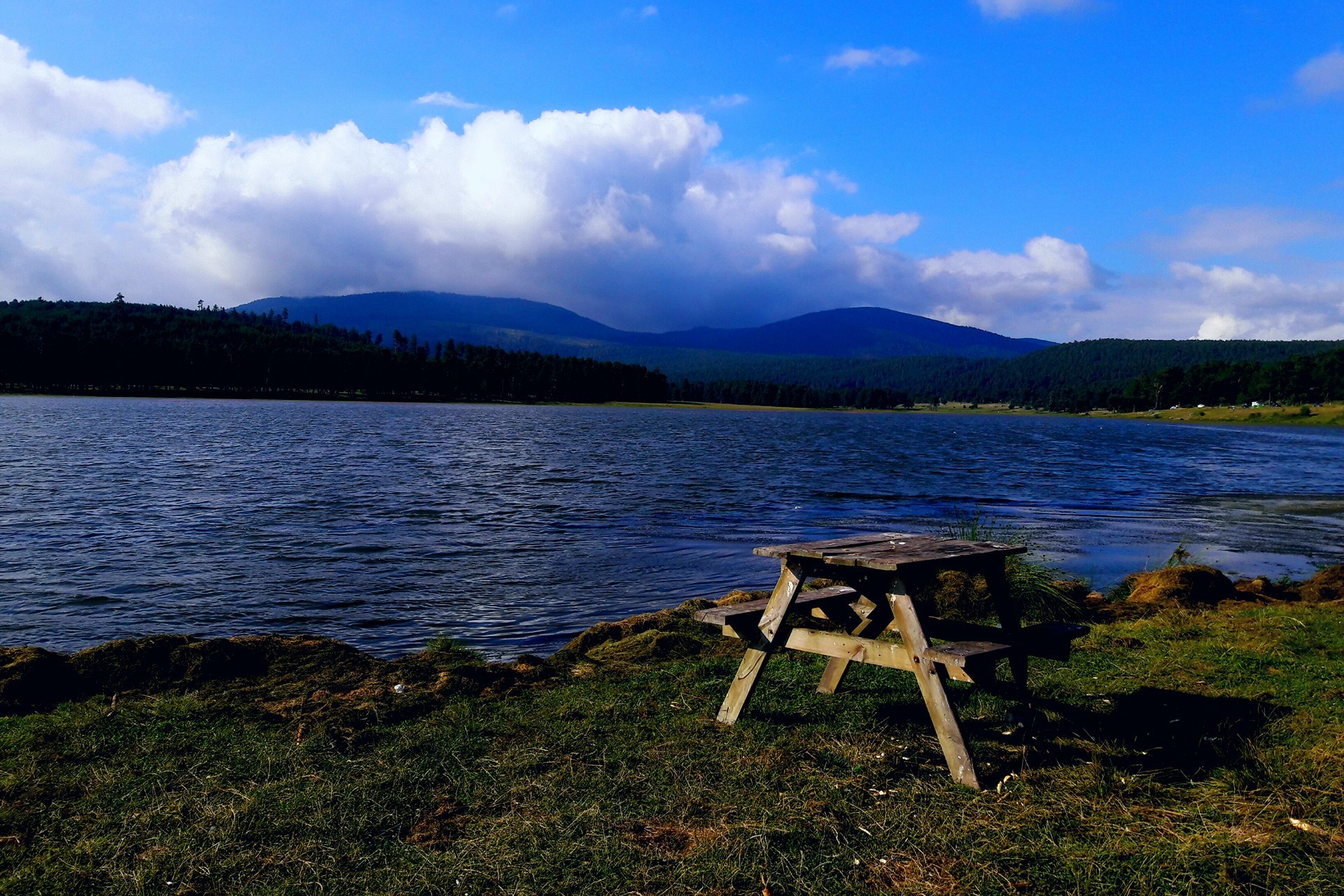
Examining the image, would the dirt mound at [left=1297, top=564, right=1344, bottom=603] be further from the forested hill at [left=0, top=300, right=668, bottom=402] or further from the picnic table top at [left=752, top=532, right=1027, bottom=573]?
the forested hill at [left=0, top=300, right=668, bottom=402]

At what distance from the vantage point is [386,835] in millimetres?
4770

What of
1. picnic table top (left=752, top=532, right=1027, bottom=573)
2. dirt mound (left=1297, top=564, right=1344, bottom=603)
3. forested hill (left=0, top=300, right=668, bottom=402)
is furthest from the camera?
forested hill (left=0, top=300, right=668, bottom=402)

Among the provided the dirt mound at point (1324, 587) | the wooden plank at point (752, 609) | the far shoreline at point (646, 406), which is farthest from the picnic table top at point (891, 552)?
the far shoreline at point (646, 406)

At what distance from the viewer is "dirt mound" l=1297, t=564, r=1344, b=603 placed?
1206 centimetres

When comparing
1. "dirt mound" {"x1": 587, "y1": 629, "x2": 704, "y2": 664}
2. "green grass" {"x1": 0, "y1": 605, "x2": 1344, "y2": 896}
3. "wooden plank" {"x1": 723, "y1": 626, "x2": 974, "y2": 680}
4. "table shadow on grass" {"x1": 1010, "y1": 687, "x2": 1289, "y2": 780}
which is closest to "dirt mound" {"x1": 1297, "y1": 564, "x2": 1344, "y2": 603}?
"green grass" {"x1": 0, "y1": 605, "x2": 1344, "y2": 896}

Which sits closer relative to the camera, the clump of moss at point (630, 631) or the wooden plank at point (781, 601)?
the wooden plank at point (781, 601)

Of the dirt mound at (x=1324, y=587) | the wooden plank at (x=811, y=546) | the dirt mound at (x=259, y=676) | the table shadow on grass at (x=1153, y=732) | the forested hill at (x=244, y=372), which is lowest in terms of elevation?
the dirt mound at (x=259, y=676)

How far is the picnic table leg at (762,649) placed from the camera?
6.75 m

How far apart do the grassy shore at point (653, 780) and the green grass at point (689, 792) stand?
0.07 feet

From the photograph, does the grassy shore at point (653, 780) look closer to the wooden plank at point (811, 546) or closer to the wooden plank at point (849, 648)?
the wooden plank at point (849, 648)

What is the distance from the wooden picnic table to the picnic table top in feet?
0.04

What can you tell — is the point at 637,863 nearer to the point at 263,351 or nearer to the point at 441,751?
the point at 441,751

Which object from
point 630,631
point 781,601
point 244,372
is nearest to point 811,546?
point 781,601

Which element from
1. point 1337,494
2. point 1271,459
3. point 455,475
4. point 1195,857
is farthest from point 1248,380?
point 1195,857
